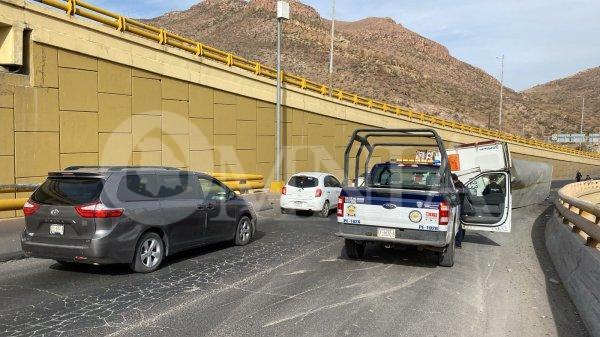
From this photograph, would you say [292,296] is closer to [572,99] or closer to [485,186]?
[485,186]

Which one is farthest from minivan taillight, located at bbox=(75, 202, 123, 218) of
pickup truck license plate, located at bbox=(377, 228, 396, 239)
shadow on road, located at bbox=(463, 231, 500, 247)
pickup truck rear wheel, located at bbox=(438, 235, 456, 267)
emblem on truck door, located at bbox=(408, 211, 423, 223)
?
shadow on road, located at bbox=(463, 231, 500, 247)

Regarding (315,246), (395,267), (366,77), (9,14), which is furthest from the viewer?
(366,77)

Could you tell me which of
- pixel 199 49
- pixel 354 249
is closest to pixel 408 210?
pixel 354 249

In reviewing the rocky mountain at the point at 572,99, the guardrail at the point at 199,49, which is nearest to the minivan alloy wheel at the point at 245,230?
the guardrail at the point at 199,49

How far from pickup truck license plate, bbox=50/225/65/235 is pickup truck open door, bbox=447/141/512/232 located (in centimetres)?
764

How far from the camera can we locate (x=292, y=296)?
252 inches

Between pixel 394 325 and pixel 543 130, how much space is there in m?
92.8

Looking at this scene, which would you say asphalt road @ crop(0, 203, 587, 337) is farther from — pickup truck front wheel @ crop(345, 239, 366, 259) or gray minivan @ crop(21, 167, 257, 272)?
gray minivan @ crop(21, 167, 257, 272)

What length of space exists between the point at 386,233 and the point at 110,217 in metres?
4.42

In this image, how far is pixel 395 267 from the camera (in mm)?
8367

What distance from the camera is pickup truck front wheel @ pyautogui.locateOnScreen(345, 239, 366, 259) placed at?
8844mm

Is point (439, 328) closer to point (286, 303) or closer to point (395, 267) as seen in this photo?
point (286, 303)

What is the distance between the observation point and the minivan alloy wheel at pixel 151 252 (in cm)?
761

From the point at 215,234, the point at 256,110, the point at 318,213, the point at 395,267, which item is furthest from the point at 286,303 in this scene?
the point at 256,110
